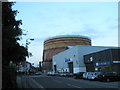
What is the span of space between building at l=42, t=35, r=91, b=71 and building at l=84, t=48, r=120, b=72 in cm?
7271

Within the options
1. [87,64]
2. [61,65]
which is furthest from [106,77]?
[61,65]

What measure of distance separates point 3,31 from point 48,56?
124 meters

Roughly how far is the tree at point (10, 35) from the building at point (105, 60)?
32349 mm

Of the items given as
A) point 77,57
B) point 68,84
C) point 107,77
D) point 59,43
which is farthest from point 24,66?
point 59,43

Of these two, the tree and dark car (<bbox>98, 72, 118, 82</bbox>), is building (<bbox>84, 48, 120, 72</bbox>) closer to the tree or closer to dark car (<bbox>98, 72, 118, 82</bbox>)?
dark car (<bbox>98, 72, 118, 82</bbox>)

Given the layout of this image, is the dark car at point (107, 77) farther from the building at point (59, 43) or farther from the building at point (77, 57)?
the building at point (59, 43)

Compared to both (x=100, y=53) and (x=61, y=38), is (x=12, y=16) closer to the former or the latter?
(x=100, y=53)

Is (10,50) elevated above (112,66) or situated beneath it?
elevated above

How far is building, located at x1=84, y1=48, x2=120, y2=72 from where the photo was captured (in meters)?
45.8

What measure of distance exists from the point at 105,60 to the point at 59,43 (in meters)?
88.1

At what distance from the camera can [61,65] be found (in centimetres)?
9100

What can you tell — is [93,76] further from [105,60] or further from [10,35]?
[10,35]

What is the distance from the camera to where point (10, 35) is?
14.8 meters

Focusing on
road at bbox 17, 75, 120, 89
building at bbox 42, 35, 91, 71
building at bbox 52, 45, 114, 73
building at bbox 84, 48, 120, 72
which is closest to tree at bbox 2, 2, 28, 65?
road at bbox 17, 75, 120, 89
